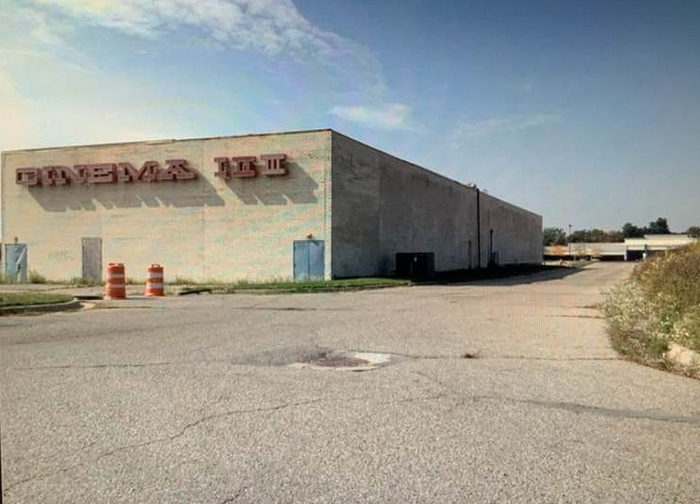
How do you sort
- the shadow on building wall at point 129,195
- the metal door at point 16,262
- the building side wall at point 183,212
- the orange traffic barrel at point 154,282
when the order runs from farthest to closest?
the metal door at point 16,262
the shadow on building wall at point 129,195
the building side wall at point 183,212
the orange traffic barrel at point 154,282

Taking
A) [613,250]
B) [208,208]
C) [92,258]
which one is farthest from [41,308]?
[613,250]

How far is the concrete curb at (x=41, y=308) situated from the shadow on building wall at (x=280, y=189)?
1387 centimetres

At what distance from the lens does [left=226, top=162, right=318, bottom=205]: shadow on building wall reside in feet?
101

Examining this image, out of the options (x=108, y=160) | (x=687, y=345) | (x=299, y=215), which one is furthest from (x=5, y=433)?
(x=108, y=160)

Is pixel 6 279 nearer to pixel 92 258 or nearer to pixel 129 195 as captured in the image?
pixel 92 258

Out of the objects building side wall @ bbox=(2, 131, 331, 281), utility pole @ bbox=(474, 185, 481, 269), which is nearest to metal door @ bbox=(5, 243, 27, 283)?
building side wall @ bbox=(2, 131, 331, 281)

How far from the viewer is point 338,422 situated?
579 centimetres

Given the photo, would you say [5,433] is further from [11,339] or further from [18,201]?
[18,201]

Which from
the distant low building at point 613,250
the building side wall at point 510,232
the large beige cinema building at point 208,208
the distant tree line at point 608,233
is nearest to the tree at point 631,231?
the distant tree line at point 608,233

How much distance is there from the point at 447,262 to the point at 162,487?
4667 centimetres

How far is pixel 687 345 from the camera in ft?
29.5

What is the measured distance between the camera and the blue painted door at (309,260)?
3041 centimetres

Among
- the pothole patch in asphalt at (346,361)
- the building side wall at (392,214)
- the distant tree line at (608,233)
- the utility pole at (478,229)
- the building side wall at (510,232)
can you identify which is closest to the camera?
the pothole patch in asphalt at (346,361)

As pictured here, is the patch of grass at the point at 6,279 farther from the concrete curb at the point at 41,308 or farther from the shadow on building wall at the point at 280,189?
the concrete curb at the point at 41,308
